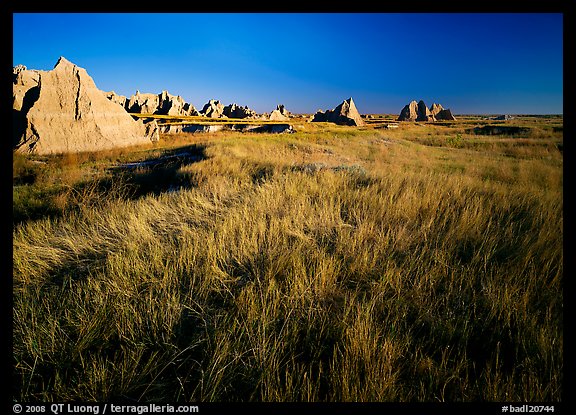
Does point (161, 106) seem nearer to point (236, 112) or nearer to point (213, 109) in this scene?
point (213, 109)

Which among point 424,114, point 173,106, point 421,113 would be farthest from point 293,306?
point 421,113

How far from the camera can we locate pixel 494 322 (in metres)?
1.97

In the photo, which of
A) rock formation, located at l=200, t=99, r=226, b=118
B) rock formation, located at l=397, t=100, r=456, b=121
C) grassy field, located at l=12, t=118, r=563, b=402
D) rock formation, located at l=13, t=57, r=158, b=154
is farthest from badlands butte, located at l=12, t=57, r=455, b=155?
rock formation, located at l=397, t=100, r=456, b=121

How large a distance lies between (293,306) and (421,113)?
299ft

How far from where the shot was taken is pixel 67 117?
16.3m

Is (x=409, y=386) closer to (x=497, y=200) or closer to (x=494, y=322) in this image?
(x=494, y=322)

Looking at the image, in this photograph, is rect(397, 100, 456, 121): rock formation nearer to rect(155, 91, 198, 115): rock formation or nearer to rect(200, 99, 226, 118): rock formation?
rect(200, 99, 226, 118): rock formation

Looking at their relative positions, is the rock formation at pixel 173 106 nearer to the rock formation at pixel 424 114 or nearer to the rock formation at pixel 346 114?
the rock formation at pixel 346 114

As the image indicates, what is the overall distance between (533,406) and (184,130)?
123ft

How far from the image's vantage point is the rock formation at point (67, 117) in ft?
48.6

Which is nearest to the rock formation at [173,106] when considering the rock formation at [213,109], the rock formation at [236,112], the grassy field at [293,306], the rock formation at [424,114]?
the rock formation at [213,109]

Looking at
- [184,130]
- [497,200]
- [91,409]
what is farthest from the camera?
[184,130]

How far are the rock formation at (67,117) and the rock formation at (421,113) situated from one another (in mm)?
80026
